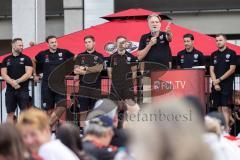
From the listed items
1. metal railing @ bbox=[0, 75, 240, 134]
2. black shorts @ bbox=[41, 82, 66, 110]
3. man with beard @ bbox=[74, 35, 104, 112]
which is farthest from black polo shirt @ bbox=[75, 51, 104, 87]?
black shorts @ bbox=[41, 82, 66, 110]

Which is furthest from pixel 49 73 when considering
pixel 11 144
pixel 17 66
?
pixel 11 144

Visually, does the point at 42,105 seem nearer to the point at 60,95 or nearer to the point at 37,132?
the point at 60,95

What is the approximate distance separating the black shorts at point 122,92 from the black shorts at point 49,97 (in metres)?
1.16

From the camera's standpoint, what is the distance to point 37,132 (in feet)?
15.6

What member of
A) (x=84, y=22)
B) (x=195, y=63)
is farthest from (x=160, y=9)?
(x=195, y=63)

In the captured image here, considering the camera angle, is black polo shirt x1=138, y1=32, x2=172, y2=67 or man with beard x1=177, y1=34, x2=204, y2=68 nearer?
black polo shirt x1=138, y1=32, x2=172, y2=67

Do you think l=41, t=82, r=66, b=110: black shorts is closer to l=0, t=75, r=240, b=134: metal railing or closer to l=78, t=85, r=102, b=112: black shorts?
l=0, t=75, r=240, b=134: metal railing

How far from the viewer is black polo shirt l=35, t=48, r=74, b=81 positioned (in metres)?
11.1

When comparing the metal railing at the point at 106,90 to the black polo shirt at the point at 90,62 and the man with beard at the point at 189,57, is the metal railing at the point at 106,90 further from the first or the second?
the man with beard at the point at 189,57

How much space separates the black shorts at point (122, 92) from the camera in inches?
408

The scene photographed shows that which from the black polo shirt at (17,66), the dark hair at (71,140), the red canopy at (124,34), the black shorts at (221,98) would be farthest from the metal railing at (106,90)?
the dark hair at (71,140)

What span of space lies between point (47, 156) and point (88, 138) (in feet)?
1.53

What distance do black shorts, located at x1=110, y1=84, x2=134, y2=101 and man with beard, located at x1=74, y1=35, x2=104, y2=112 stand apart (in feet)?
1.37

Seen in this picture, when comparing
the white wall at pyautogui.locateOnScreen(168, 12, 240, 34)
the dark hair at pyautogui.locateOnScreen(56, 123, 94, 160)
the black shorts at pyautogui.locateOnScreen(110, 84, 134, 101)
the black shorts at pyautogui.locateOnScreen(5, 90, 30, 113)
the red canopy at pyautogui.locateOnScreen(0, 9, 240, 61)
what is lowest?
the black shorts at pyautogui.locateOnScreen(5, 90, 30, 113)
